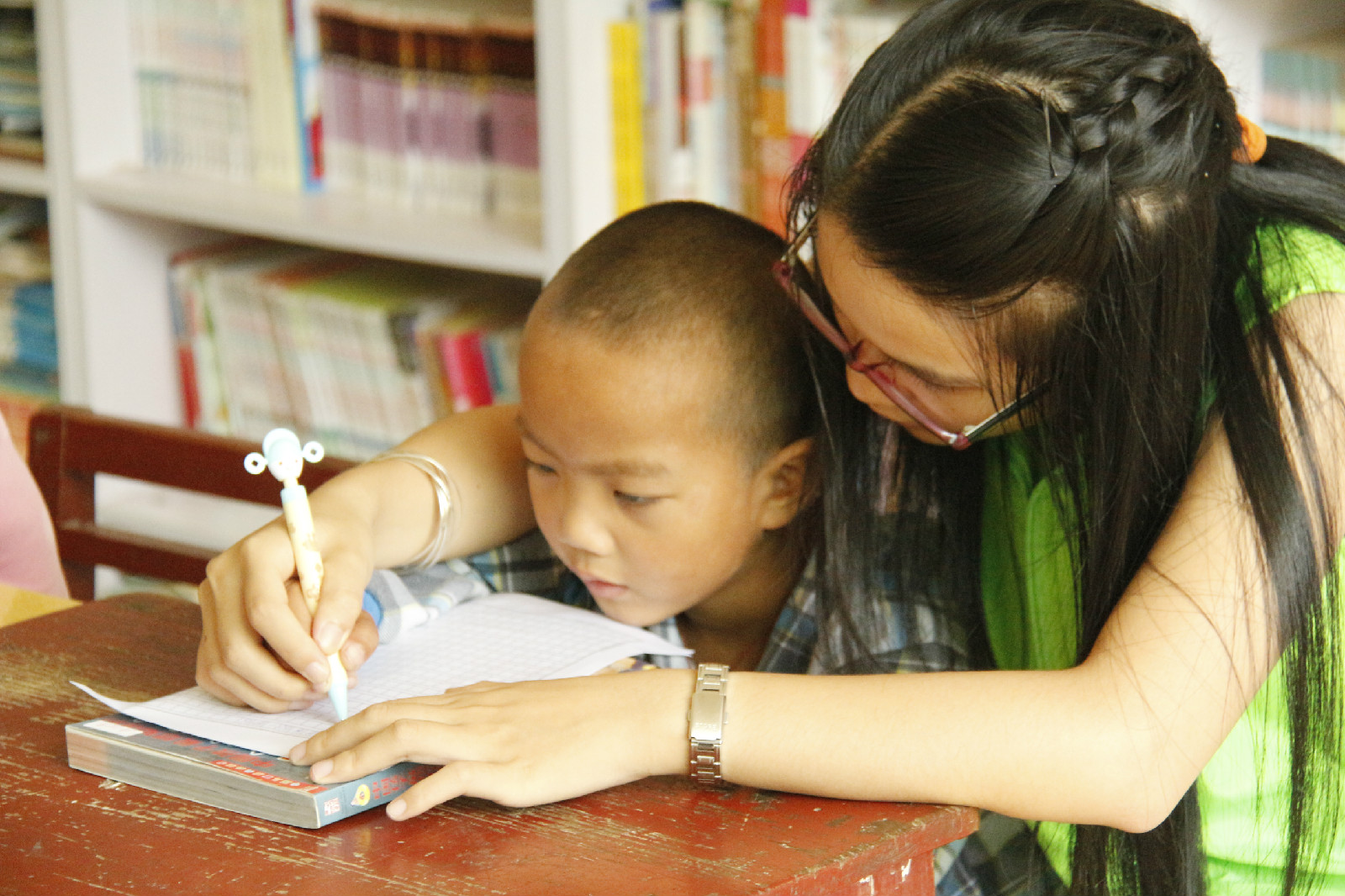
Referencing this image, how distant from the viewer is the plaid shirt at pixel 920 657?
1.04 metres

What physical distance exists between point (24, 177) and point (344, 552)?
166 cm

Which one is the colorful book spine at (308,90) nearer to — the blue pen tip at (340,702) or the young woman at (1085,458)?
the young woman at (1085,458)

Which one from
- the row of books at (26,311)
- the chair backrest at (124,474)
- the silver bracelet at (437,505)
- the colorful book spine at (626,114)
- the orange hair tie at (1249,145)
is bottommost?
the row of books at (26,311)

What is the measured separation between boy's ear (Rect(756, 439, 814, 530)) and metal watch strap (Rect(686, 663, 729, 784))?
1.19 feet

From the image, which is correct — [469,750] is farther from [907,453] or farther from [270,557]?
[907,453]

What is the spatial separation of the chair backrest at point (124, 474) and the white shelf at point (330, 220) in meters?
0.62

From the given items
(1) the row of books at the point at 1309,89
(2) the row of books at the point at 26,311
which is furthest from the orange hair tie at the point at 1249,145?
(2) the row of books at the point at 26,311

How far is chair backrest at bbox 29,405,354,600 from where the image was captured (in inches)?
52.4

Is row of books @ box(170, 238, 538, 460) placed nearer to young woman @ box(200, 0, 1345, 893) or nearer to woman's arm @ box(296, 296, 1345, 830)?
young woman @ box(200, 0, 1345, 893)

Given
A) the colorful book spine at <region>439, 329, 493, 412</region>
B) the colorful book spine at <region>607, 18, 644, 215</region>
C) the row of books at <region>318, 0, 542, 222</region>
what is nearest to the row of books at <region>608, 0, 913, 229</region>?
the colorful book spine at <region>607, 18, 644, 215</region>

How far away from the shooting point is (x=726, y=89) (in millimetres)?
1880

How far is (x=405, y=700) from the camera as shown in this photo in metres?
0.82

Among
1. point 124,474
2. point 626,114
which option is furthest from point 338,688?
point 626,114

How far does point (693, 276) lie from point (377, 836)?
0.53 m
